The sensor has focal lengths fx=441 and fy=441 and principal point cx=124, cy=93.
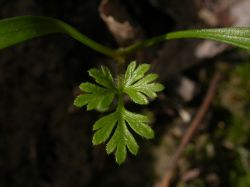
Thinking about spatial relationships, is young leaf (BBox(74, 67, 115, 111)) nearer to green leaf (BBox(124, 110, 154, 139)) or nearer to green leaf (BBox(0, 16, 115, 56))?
green leaf (BBox(124, 110, 154, 139))

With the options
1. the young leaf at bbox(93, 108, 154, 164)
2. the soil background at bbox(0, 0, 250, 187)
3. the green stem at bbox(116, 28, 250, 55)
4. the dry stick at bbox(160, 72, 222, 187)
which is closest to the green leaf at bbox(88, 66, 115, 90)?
the young leaf at bbox(93, 108, 154, 164)

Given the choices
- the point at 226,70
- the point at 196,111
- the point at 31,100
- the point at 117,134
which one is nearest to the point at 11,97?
the point at 31,100

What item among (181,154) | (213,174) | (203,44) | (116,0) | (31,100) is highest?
(116,0)

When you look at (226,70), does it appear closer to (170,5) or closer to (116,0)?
(170,5)

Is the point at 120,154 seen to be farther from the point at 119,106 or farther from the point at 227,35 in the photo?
the point at 227,35

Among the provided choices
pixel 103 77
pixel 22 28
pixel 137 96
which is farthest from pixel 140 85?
pixel 22 28

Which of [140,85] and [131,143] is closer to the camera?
[131,143]
